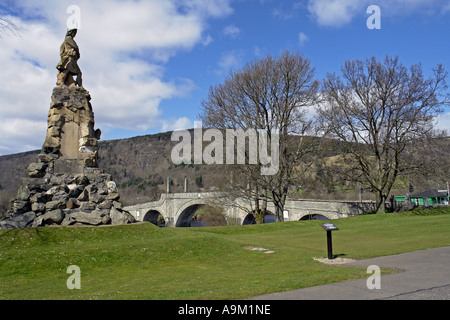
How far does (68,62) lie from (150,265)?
11636mm

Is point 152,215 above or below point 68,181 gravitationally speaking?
below

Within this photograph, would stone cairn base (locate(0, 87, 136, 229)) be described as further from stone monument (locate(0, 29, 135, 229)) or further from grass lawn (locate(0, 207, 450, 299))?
grass lawn (locate(0, 207, 450, 299))

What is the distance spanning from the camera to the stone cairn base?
582 inches

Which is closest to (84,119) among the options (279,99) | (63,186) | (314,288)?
(63,186)

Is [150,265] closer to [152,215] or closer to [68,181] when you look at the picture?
[68,181]

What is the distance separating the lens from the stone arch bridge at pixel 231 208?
123ft

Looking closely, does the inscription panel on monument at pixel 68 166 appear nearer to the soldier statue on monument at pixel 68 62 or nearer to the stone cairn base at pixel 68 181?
the stone cairn base at pixel 68 181

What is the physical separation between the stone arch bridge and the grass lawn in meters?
16.8

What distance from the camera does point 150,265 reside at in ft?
37.0

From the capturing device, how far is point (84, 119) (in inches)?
693

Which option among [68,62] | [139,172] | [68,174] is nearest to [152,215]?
[68,62]

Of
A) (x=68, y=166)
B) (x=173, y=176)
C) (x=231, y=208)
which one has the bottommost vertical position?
(x=231, y=208)
